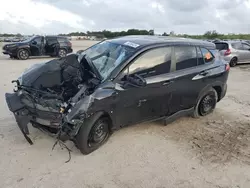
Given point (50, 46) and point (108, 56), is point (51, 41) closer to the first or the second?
point (50, 46)

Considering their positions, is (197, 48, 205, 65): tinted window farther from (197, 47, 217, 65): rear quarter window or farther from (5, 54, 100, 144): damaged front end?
(5, 54, 100, 144): damaged front end

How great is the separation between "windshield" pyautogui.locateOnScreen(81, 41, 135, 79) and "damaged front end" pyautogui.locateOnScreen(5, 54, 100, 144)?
0.60 feet

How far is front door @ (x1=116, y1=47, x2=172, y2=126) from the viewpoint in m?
4.20

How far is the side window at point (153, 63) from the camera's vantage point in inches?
171

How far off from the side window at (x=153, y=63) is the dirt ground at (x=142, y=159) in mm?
1195

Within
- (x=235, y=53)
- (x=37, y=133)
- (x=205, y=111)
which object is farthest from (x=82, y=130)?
(x=235, y=53)

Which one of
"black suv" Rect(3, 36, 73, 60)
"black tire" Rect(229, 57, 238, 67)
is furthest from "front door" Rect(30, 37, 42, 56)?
"black tire" Rect(229, 57, 238, 67)

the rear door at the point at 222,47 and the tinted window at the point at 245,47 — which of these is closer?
the rear door at the point at 222,47

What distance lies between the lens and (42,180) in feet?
11.1

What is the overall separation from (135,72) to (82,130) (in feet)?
4.22

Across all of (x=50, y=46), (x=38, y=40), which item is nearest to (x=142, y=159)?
(x=50, y=46)

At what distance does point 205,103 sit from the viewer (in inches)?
227

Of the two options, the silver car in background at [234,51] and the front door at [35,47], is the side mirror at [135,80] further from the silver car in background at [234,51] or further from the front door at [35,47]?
the front door at [35,47]

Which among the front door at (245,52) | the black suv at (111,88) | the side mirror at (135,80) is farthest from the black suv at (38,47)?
the side mirror at (135,80)
